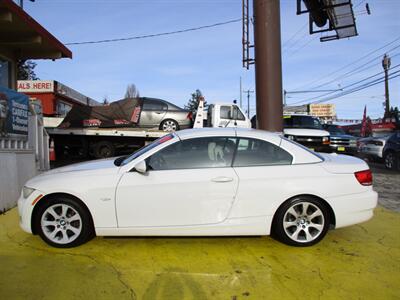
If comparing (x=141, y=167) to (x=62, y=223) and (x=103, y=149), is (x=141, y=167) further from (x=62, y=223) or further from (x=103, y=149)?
(x=103, y=149)

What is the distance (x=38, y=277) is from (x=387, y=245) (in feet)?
13.5

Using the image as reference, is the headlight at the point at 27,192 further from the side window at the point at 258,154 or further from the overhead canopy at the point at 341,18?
the overhead canopy at the point at 341,18

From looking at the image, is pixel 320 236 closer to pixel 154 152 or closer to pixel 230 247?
pixel 230 247

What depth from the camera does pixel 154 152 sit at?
4.63 meters

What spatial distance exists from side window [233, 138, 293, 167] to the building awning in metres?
6.70

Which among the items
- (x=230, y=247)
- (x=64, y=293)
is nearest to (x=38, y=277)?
(x=64, y=293)

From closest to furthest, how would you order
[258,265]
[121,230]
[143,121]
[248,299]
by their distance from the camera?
[248,299] < [258,265] < [121,230] < [143,121]

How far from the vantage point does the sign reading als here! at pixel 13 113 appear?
698 cm

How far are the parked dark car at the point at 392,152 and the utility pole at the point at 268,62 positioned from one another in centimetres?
508

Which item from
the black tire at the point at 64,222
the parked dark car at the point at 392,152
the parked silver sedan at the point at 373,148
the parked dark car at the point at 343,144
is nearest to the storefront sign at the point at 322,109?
the parked dark car at the point at 343,144

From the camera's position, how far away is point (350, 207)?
4.64 metres

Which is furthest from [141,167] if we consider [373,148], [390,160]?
[373,148]

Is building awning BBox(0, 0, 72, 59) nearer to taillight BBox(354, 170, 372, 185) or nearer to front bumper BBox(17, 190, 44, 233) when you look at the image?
front bumper BBox(17, 190, 44, 233)

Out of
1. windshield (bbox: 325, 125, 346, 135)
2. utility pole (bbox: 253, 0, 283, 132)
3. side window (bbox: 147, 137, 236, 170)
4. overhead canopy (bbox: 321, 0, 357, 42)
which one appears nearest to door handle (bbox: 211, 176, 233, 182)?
side window (bbox: 147, 137, 236, 170)
